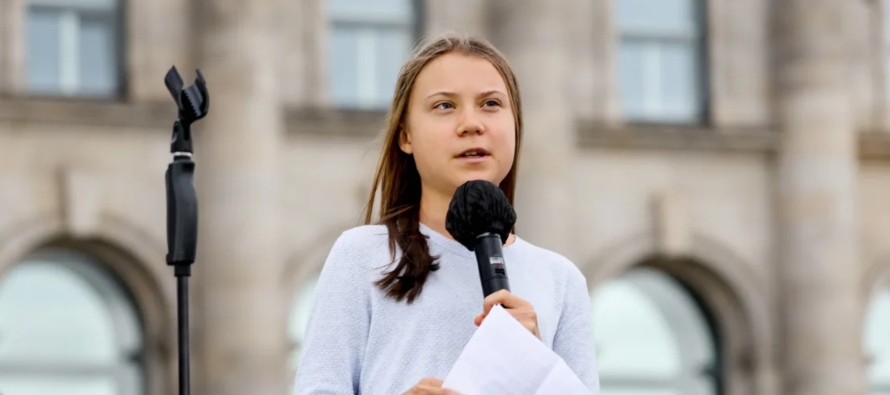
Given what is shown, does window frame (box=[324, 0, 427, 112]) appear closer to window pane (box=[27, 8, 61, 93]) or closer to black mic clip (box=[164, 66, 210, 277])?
window pane (box=[27, 8, 61, 93])

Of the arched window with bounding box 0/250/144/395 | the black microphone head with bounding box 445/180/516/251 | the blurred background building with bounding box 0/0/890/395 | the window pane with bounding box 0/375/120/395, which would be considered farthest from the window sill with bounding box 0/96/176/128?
the black microphone head with bounding box 445/180/516/251

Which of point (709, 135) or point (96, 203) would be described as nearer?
point (96, 203)

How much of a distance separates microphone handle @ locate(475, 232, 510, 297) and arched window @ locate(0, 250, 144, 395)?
14.7 metres

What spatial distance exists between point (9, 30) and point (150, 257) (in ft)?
8.40

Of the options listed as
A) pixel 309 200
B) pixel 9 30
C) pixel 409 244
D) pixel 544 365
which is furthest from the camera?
pixel 309 200

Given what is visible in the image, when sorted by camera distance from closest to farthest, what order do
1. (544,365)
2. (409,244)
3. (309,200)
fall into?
(544,365), (409,244), (309,200)

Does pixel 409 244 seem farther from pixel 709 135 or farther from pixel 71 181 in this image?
pixel 709 135

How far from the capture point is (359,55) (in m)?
18.7

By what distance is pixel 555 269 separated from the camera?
3.08 m

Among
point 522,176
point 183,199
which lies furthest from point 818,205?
point 183,199

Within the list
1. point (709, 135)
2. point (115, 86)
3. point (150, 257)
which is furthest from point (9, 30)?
point (709, 135)

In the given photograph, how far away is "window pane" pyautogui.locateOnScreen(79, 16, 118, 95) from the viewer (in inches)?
693

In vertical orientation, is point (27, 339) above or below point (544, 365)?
below

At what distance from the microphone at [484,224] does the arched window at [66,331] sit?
14643 millimetres
